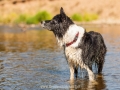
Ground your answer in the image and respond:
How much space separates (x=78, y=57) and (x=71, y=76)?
2.66 ft

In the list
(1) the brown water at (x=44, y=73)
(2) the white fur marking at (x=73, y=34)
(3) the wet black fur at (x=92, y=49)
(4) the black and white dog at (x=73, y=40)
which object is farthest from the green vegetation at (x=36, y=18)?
(2) the white fur marking at (x=73, y=34)

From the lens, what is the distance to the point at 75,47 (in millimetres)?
11195

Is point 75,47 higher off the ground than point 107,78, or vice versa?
point 75,47

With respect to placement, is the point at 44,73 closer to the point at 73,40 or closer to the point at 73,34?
the point at 73,40

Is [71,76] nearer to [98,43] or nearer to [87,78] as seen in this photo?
[87,78]

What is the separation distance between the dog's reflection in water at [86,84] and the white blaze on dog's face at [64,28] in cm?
108

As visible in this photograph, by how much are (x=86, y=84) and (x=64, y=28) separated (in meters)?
1.67

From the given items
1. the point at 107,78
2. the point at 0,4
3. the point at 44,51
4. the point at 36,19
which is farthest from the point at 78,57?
the point at 0,4

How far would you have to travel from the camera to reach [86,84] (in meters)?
11.1

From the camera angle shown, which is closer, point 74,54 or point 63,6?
point 74,54

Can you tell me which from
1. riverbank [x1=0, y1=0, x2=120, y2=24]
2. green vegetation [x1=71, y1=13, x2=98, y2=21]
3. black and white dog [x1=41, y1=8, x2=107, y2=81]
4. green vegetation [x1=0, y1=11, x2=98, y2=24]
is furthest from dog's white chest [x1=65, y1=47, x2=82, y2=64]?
riverbank [x1=0, y1=0, x2=120, y2=24]

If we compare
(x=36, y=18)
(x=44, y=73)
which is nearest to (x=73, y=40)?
(x=44, y=73)

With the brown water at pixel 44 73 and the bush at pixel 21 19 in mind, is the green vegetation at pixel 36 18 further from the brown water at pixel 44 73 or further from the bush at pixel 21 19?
the brown water at pixel 44 73

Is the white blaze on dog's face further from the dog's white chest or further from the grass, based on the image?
the grass
